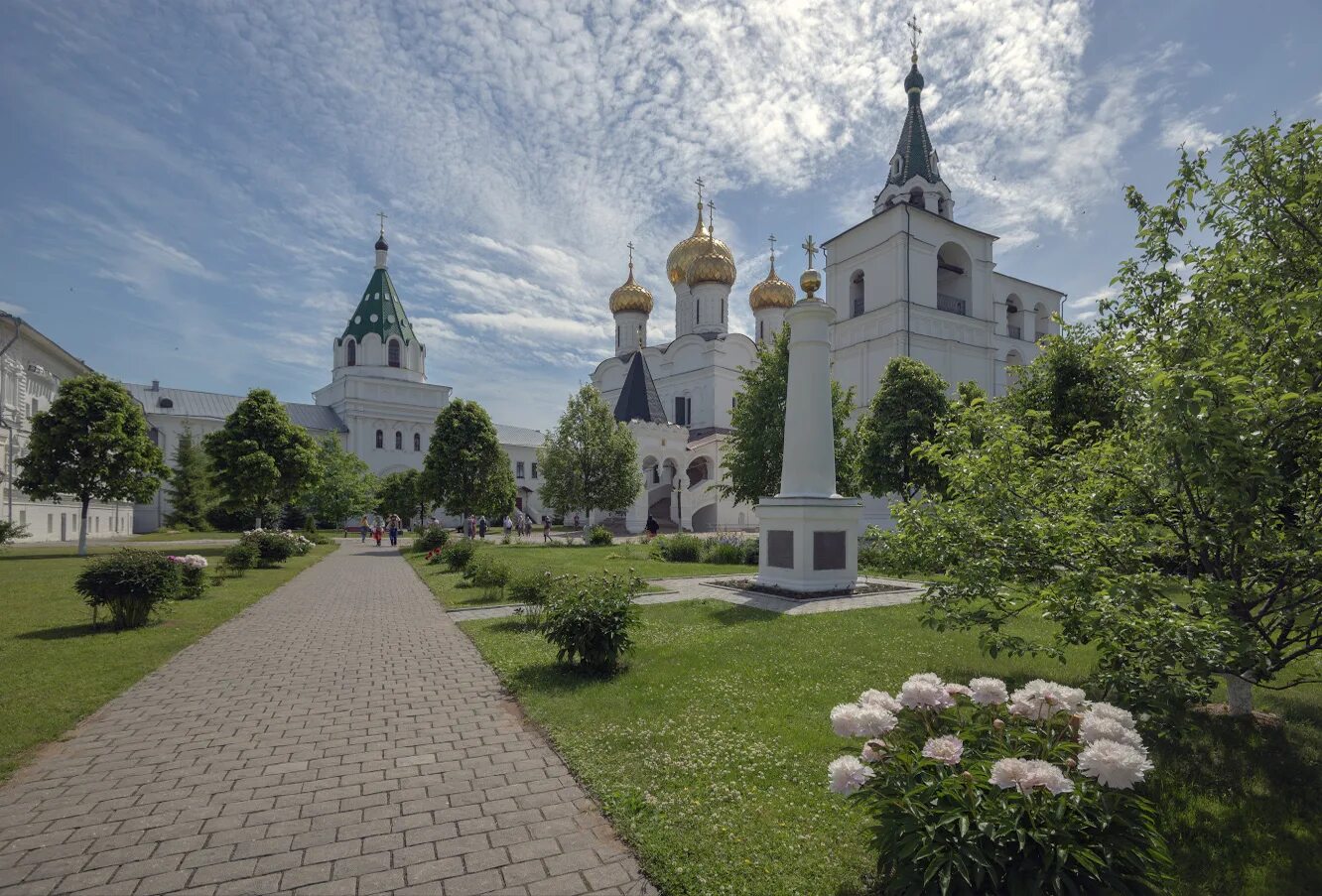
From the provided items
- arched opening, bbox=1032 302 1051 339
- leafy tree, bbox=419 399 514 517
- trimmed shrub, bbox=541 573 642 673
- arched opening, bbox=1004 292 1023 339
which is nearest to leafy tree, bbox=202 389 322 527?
leafy tree, bbox=419 399 514 517

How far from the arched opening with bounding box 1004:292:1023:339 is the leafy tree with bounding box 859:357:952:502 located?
25.0 m

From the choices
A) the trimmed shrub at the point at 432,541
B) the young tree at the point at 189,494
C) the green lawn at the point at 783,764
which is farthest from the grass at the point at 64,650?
the young tree at the point at 189,494

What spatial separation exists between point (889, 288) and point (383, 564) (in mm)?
29396

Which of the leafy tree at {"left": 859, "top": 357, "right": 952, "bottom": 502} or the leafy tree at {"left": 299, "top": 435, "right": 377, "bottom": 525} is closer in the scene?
the leafy tree at {"left": 859, "top": 357, "right": 952, "bottom": 502}

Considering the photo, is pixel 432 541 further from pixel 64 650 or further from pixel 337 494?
pixel 337 494

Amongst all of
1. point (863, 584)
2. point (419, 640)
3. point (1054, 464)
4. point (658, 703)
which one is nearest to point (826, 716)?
point (658, 703)

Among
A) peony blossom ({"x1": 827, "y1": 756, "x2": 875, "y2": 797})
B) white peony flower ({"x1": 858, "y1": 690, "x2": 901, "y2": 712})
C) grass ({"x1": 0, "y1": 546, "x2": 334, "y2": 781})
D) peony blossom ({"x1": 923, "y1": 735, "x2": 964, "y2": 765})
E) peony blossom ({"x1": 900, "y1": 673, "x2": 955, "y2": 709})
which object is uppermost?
peony blossom ({"x1": 900, "y1": 673, "x2": 955, "y2": 709})

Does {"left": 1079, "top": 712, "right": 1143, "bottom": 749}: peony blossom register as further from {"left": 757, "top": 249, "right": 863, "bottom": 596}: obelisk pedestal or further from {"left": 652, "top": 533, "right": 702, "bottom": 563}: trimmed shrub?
{"left": 652, "top": 533, "right": 702, "bottom": 563}: trimmed shrub

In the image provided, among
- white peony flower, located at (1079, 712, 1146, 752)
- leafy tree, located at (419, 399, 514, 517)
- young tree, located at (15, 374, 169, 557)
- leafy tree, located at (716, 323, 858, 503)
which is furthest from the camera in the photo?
leafy tree, located at (419, 399, 514, 517)

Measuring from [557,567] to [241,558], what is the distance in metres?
8.70

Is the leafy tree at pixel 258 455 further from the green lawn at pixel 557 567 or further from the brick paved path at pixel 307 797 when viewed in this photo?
the brick paved path at pixel 307 797

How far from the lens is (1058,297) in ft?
153

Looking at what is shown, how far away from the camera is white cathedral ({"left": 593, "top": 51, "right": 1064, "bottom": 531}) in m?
36.6

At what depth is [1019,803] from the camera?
97.3 inches
